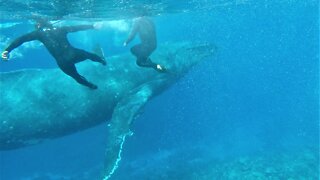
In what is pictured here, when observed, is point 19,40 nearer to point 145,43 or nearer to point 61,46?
point 61,46

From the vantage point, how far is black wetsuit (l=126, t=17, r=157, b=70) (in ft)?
36.9

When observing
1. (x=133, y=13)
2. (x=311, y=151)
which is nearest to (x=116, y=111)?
(x=133, y=13)

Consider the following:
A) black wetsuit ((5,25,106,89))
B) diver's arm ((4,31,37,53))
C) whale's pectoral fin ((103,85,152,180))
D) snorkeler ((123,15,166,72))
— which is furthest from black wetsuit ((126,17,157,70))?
diver's arm ((4,31,37,53))

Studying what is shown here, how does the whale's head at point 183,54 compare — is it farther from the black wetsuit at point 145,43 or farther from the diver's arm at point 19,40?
the diver's arm at point 19,40

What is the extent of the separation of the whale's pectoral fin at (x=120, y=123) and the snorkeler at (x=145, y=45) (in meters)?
1.52

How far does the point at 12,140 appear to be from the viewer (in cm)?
1211

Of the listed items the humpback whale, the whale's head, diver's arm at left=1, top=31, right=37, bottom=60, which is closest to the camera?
diver's arm at left=1, top=31, right=37, bottom=60

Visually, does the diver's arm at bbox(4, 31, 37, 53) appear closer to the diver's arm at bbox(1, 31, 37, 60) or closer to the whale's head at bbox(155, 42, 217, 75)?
the diver's arm at bbox(1, 31, 37, 60)

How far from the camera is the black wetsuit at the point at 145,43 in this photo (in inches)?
442

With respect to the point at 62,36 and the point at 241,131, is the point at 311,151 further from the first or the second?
the point at 62,36

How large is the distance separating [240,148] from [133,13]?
1266cm

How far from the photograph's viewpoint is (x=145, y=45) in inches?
460

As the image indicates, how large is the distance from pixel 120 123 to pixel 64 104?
2.12 meters

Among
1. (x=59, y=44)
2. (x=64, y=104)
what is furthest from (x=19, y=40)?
(x=64, y=104)
